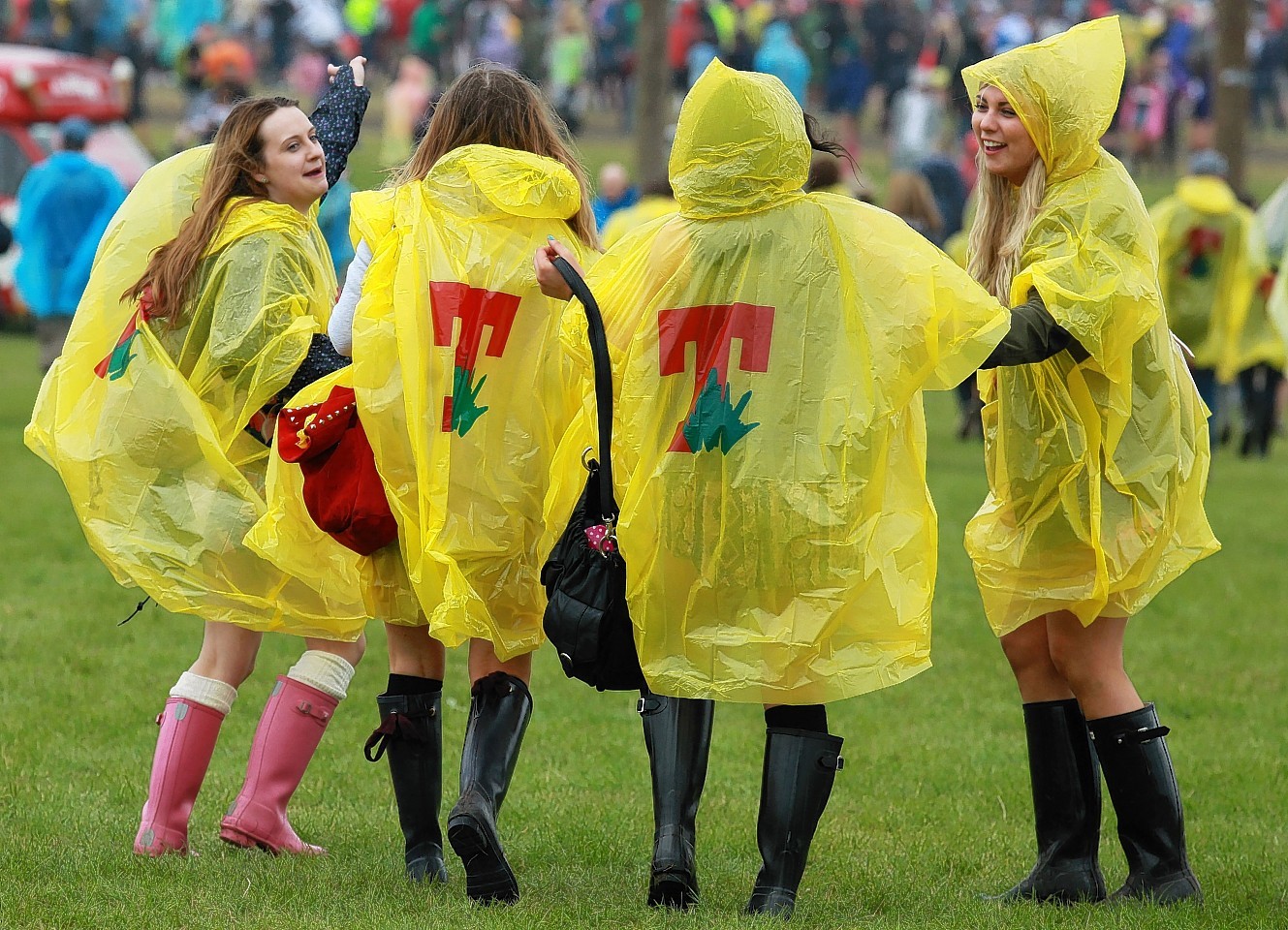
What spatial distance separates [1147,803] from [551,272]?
174 cm

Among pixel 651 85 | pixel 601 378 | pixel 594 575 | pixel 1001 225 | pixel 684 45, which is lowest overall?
pixel 594 575

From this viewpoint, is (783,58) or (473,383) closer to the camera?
(473,383)

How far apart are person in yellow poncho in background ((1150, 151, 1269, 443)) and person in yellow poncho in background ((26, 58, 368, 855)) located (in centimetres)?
809

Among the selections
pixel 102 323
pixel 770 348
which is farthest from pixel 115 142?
pixel 770 348

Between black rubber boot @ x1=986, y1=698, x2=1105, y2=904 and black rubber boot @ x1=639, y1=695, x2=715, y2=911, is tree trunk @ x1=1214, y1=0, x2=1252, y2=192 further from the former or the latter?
black rubber boot @ x1=639, y1=695, x2=715, y2=911

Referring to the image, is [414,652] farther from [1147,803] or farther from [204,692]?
[1147,803]

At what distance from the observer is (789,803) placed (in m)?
3.70

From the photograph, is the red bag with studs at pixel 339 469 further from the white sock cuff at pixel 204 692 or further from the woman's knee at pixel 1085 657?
the woman's knee at pixel 1085 657

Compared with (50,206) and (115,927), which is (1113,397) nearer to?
(115,927)

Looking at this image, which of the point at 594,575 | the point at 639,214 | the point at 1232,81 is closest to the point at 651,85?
the point at 639,214

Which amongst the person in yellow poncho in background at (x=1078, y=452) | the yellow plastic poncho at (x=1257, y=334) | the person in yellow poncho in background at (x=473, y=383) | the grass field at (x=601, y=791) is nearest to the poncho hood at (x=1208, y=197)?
the yellow plastic poncho at (x=1257, y=334)

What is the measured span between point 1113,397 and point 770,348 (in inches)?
31.3

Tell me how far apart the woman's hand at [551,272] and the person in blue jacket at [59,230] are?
9.19 metres

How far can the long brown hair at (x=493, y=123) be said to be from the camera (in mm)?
3939
